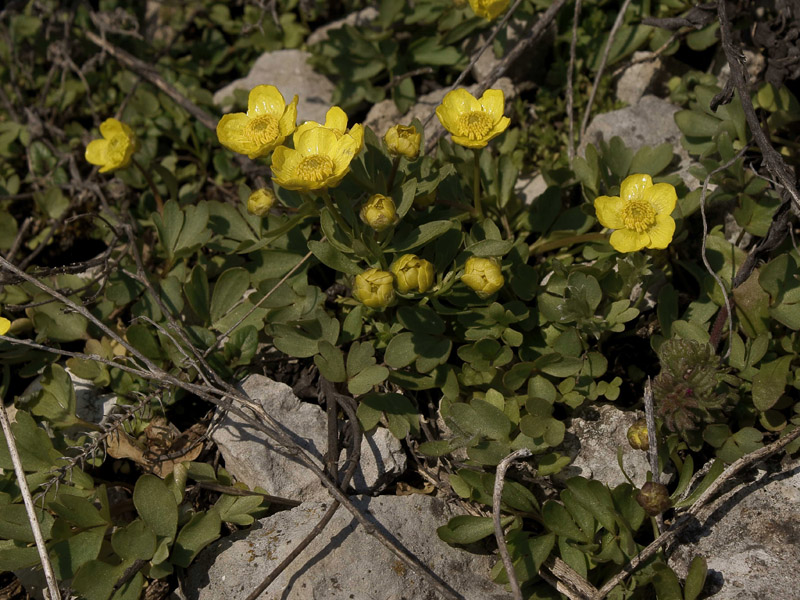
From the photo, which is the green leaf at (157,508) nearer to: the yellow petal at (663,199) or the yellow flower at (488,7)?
the yellow petal at (663,199)

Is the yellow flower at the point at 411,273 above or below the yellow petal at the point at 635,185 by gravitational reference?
above

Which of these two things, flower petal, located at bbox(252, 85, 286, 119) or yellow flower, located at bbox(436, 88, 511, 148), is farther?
flower petal, located at bbox(252, 85, 286, 119)

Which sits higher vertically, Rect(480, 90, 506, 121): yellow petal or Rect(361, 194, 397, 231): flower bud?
Rect(480, 90, 506, 121): yellow petal

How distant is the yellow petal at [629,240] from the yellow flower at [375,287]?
97 cm

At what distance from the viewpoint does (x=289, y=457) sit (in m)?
3.09

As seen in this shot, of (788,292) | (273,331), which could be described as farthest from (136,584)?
(788,292)

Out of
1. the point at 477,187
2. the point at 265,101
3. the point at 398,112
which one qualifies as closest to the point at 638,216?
the point at 477,187

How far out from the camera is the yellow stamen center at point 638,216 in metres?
3.00

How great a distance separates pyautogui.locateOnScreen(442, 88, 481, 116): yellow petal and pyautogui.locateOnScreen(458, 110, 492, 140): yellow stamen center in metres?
0.10

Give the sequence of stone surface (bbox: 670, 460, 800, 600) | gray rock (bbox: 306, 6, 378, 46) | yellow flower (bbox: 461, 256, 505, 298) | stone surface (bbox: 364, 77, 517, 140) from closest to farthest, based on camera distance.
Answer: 1. stone surface (bbox: 670, 460, 800, 600)
2. yellow flower (bbox: 461, 256, 505, 298)
3. stone surface (bbox: 364, 77, 517, 140)
4. gray rock (bbox: 306, 6, 378, 46)

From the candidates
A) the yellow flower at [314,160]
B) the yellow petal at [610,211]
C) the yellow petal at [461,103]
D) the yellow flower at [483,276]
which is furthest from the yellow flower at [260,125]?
the yellow petal at [610,211]

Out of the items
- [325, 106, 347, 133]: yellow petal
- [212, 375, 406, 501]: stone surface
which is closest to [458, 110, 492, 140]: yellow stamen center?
[325, 106, 347, 133]: yellow petal

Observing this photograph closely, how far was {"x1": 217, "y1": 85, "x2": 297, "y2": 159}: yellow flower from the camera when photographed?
3115mm

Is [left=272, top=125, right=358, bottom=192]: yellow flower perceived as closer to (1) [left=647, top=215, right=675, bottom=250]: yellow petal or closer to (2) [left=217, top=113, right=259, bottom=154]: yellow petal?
(2) [left=217, top=113, right=259, bottom=154]: yellow petal
